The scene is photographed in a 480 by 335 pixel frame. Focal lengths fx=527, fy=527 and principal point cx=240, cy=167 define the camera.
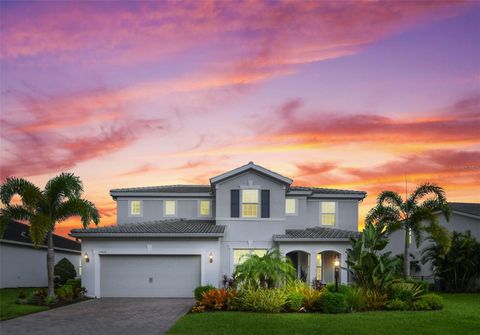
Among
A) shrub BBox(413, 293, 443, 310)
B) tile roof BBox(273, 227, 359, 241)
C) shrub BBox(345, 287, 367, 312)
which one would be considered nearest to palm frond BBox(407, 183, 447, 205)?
tile roof BBox(273, 227, 359, 241)

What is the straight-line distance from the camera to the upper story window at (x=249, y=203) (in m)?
28.4

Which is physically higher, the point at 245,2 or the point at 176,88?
the point at 245,2

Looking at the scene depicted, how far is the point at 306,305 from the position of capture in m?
19.5

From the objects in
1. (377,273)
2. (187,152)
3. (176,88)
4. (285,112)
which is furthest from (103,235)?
(377,273)

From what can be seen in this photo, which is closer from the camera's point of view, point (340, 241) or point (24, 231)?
point (340, 241)

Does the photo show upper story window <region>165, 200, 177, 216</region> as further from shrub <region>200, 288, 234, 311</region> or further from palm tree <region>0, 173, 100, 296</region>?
shrub <region>200, 288, 234, 311</region>

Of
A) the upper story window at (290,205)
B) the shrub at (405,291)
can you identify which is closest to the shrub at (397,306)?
the shrub at (405,291)

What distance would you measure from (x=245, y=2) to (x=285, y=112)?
726 cm

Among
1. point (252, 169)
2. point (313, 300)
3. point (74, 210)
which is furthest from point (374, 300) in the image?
point (74, 210)

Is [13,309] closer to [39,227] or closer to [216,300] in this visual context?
[39,227]

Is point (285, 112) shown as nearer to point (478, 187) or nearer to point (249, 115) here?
point (249, 115)

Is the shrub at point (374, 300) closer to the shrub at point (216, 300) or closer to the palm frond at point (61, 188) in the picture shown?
the shrub at point (216, 300)

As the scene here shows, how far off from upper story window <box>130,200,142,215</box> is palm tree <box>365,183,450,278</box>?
13.2 meters

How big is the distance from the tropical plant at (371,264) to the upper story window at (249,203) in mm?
7060
